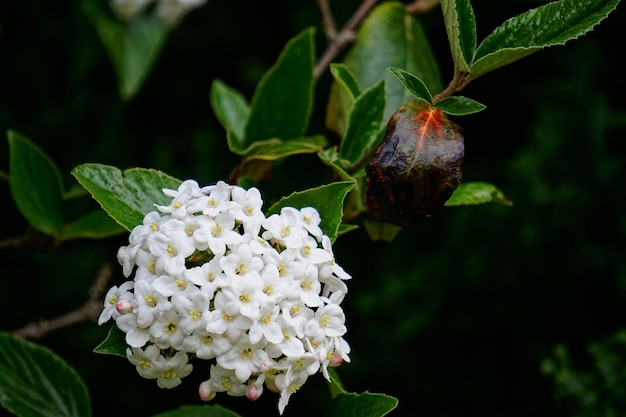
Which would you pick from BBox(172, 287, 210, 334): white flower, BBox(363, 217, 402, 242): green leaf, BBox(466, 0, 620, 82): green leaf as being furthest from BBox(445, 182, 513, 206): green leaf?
BBox(172, 287, 210, 334): white flower

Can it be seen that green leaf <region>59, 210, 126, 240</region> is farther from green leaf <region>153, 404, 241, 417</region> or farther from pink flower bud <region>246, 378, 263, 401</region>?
pink flower bud <region>246, 378, 263, 401</region>

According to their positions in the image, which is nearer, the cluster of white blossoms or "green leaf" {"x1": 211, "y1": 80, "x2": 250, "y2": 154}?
the cluster of white blossoms

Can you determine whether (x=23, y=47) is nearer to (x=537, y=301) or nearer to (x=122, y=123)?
(x=122, y=123)

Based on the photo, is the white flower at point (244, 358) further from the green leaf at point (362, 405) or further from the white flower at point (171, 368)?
the green leaf at point (362, 405)

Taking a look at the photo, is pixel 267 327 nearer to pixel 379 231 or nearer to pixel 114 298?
pixel 114 298

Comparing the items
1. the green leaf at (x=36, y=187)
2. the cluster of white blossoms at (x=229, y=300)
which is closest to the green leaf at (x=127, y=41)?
the green leaf at (x=36, y=187)

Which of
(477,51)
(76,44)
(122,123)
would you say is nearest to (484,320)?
(477,51)
